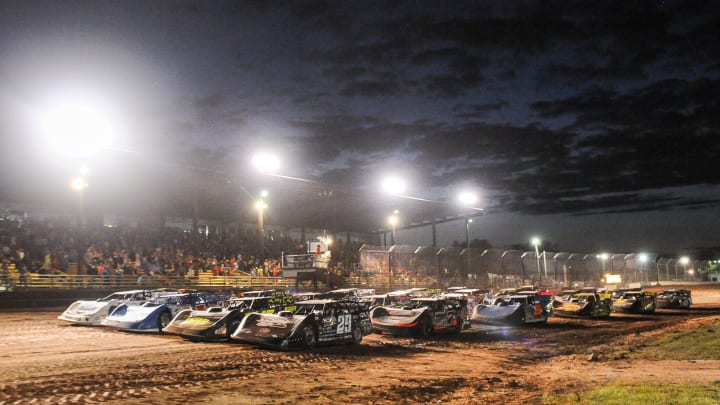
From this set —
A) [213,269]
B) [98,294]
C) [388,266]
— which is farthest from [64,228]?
[388,266]

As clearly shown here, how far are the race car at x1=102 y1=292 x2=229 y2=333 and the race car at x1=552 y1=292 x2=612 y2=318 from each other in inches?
641

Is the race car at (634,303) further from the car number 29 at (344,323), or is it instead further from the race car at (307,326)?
the car number 29 at (344,323)

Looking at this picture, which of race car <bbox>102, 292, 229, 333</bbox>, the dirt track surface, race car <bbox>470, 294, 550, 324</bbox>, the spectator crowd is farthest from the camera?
the spectator crowd

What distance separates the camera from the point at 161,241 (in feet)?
123

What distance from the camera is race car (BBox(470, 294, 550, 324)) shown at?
22484 millimetres

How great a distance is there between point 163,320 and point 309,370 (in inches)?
310

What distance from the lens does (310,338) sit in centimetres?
1459

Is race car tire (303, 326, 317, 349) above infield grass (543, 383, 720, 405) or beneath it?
above

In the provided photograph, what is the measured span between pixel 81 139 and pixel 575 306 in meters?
23.7

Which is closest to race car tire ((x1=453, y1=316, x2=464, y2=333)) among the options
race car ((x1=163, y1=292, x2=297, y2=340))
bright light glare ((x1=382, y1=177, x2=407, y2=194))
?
race car ((x1=163, y1=292, x2=297, y2=340))

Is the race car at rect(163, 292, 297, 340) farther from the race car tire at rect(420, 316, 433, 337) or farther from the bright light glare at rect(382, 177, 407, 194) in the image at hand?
the bright light glare at rect(382, 177, 407, 194)

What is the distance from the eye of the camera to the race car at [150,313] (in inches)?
690

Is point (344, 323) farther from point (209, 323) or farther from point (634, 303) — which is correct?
point (634, 303)

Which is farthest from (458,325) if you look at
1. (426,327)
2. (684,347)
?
(684,347)
